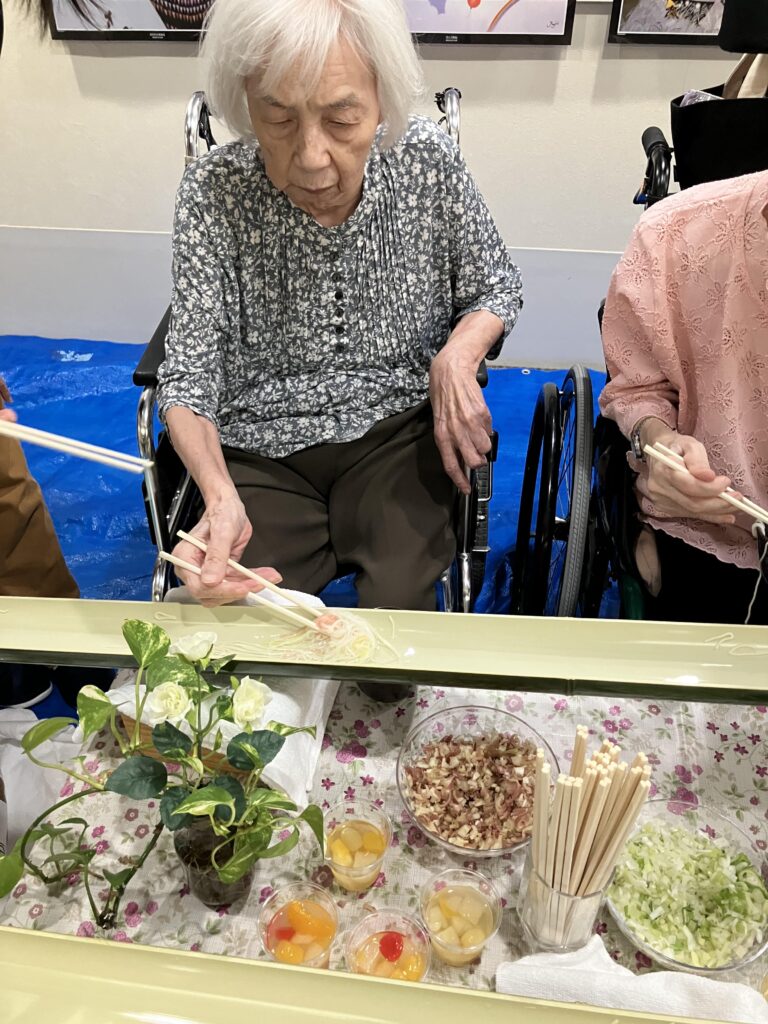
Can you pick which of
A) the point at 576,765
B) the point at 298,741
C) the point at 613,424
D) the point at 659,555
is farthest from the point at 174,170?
the point at 576,765

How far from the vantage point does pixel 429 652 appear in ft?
3.09

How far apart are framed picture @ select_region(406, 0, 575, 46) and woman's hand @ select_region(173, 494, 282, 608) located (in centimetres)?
209

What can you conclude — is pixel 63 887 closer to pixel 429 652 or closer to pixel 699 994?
pixel 429 652

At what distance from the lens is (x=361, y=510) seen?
5.34 ft

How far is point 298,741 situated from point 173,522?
0.73 meters

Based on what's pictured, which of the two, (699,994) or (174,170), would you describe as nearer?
(699,994)

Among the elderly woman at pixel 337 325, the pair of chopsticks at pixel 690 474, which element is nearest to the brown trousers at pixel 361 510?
the elderly woman at pixel 337 325

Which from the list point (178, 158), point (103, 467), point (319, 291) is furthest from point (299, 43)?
point (178, 158)

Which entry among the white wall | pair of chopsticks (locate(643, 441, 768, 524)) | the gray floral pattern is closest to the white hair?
the gray floral pattern

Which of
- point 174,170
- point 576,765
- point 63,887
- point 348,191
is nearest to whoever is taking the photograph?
point 576,765

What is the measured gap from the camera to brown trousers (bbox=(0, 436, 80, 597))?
66.9 inches

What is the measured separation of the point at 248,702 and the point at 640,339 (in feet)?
3.24

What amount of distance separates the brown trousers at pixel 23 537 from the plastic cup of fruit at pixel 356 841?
3.45 feet

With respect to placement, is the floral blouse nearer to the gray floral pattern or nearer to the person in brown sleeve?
the gray floral pattern
